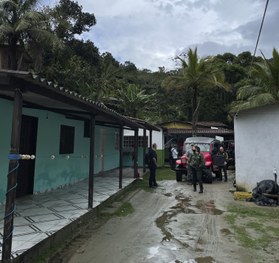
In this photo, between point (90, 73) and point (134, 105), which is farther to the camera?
point (134, 105)

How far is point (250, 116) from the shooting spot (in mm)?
11406

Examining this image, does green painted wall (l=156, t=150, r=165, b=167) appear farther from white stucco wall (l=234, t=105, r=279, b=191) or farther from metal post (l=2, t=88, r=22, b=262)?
metal post (l=2, t=88, r=22, b=262)

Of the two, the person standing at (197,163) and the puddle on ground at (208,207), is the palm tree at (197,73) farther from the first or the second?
the puddle on ground at (208,207)

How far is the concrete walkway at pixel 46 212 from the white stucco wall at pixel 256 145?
4627 millimetres

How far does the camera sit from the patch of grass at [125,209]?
8.62 meters

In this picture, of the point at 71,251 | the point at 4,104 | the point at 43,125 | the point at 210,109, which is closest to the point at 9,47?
the point at 43,125

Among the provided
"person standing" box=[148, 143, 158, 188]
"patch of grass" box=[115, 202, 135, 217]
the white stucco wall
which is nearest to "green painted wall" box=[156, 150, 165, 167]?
"person standing" box=[148, 143, 158, 188]

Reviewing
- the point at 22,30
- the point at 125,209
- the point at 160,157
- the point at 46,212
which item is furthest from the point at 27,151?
the point at 160,157

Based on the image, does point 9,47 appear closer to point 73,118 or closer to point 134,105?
point 73,118

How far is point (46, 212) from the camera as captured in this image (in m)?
7.21

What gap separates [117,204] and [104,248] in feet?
13.5

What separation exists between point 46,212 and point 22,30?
13197 millimetres

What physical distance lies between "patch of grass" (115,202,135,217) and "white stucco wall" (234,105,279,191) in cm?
435

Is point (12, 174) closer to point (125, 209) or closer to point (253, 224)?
point (125, 209)
